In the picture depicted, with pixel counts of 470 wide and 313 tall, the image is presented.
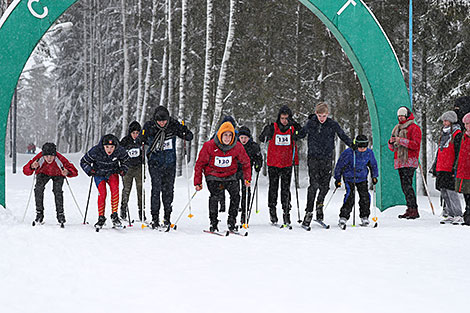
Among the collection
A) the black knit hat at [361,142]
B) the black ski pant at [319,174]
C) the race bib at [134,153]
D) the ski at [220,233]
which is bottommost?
the ski at [220,233]

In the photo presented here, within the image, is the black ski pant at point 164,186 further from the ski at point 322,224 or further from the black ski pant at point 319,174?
the ski at point 322,224

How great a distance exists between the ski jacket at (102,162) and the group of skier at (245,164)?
0.6 inches

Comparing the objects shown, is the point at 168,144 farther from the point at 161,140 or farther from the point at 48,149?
the point at 48,149

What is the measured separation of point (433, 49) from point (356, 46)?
5476mm

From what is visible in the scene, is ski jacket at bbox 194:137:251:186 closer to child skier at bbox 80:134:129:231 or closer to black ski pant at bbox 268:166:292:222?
black ski pant at bbox 268:166:292:222

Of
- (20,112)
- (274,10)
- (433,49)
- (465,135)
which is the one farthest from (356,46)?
(20,112)

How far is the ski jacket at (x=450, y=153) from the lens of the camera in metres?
8.84

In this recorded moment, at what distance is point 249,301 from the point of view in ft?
13.7

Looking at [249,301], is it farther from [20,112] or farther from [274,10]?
[20,112]

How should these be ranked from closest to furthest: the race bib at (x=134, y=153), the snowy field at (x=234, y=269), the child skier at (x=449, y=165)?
the snowy field at (x=234, y=269) < the child skier at (x=449, y=165) < the race bib at (x=134, y=153)

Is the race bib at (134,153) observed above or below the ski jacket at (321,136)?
below

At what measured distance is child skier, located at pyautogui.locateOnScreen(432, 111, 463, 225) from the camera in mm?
8812

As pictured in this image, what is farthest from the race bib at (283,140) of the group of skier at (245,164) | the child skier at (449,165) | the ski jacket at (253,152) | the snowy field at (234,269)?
the child skier at (449,165)

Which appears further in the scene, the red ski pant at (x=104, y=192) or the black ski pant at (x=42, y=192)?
the black ski pant at (x=42, y=192)
